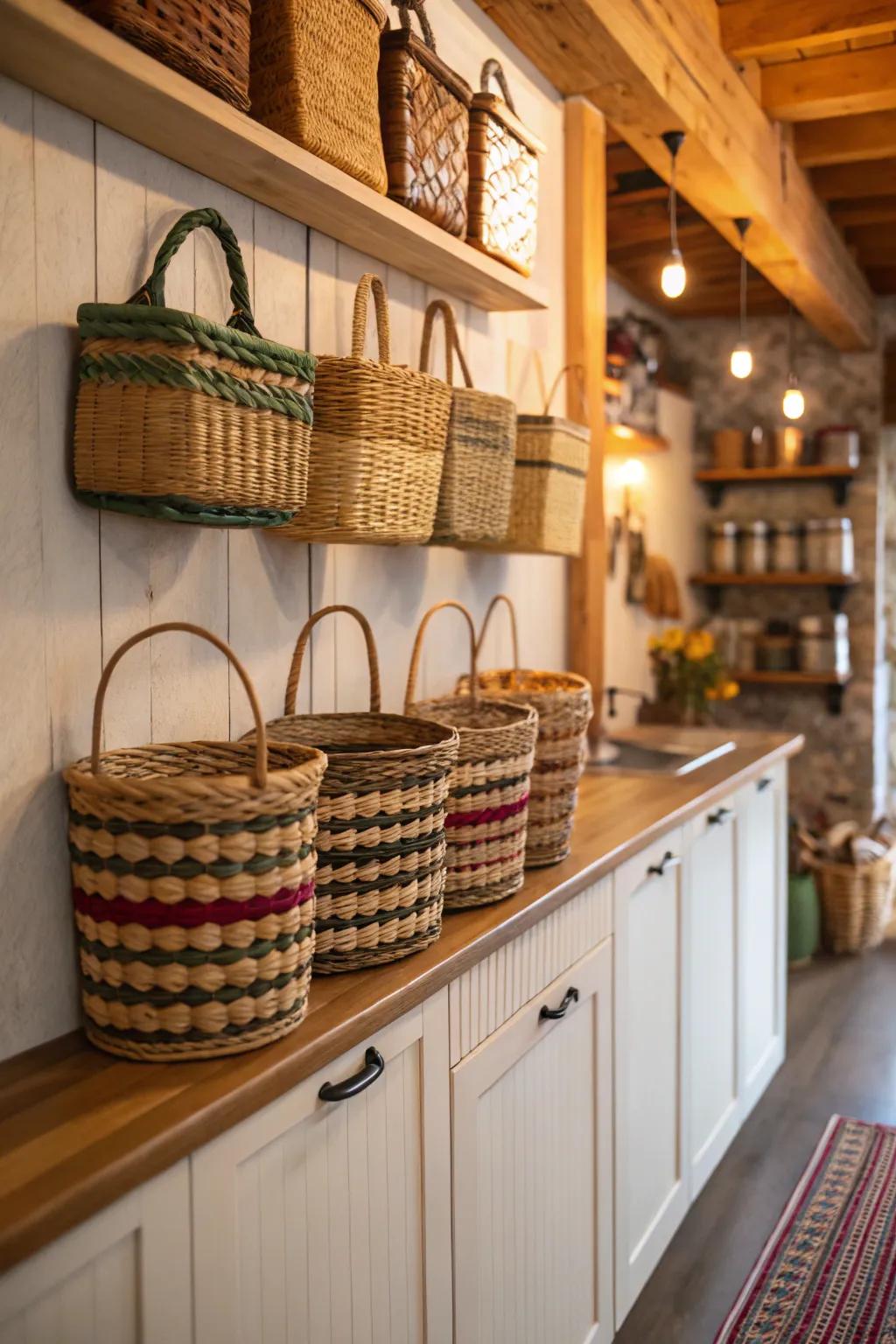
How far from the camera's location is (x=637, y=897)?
2.11m

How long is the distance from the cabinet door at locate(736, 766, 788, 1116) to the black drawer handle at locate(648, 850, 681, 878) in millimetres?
517

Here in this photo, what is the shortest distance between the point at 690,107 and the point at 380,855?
6.86 feet

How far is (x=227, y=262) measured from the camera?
4.77 feet

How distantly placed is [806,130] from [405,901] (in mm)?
3196

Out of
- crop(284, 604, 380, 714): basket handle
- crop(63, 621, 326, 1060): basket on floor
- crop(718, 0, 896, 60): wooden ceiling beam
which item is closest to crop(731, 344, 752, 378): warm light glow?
crop(718, 0, 896, 60): wooden ceiling beam

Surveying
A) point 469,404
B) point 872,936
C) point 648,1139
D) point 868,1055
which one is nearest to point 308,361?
point 469,404

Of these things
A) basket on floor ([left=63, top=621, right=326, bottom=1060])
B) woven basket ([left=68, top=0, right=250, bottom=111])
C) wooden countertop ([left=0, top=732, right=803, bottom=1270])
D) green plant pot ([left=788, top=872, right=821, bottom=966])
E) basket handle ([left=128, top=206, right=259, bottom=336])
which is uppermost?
woven basket ([left=68, top=0, right=250, bottom=111])

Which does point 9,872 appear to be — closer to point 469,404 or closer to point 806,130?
point 469,404

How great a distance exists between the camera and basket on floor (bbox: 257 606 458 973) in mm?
1331

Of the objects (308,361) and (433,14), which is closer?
(308,361)

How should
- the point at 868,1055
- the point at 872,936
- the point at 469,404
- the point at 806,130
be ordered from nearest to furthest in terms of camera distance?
the point at 469,404 → the point at 868,1055 → the point at 806,130 → the point at 872,936

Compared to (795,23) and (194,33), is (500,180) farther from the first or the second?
(795,23)

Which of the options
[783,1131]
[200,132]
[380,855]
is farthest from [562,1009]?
[783,1131]

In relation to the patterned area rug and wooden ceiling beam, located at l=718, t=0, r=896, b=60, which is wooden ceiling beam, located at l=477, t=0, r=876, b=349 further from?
the patterned area rug
